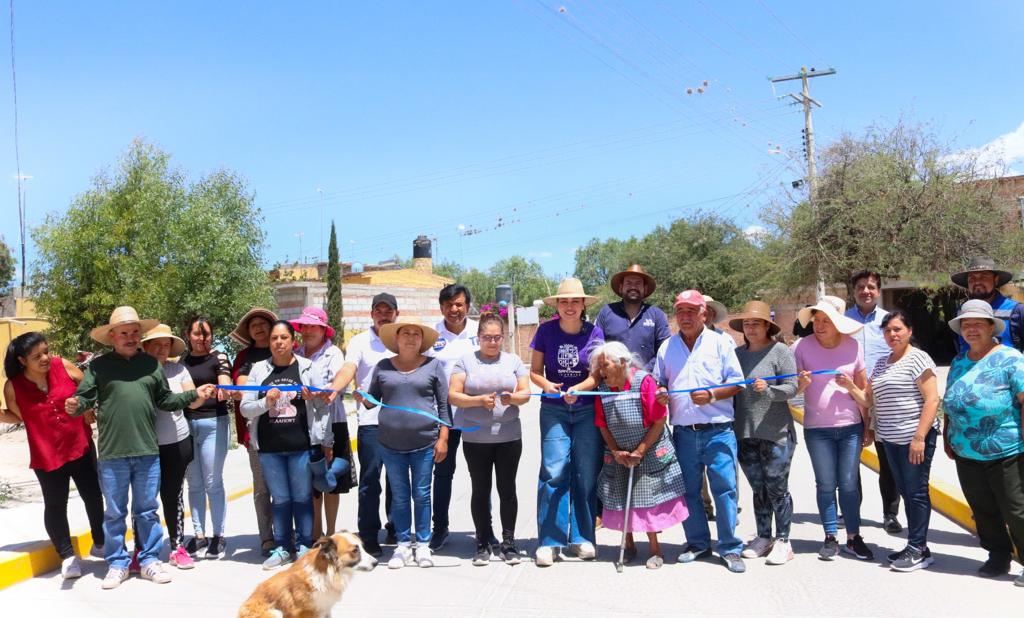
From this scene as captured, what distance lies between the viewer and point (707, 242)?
4816cm

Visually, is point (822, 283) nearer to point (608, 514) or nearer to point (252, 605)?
point (608, 514)

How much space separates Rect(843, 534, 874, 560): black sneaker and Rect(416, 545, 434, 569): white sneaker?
3.19m

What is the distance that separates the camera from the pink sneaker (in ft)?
20.6

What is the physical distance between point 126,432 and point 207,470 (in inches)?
33.7

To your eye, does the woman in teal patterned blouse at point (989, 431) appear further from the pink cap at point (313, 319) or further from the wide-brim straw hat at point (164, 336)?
the wide-brim straw hat at point (164, 336)

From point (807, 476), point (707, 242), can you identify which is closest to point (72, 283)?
point (807, 476)

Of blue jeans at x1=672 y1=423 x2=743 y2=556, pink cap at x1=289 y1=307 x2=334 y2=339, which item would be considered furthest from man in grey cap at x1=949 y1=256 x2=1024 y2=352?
pink cap at x1=289 y1=307 x2=334 y2=339

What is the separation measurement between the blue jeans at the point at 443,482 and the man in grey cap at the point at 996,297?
416 cm

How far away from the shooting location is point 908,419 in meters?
5.84

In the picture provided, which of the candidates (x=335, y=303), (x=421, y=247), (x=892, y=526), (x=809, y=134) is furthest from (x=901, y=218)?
(x=421, y=247)

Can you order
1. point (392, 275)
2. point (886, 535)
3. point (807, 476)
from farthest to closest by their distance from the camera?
1. point (392, 275)
2. point (807, 476)
3. point (886, 535)

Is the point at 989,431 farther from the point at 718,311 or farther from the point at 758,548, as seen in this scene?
the point at 718,311

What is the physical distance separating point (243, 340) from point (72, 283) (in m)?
21.0

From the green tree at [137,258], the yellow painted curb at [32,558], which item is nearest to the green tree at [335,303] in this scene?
the green tree at [137,258]
